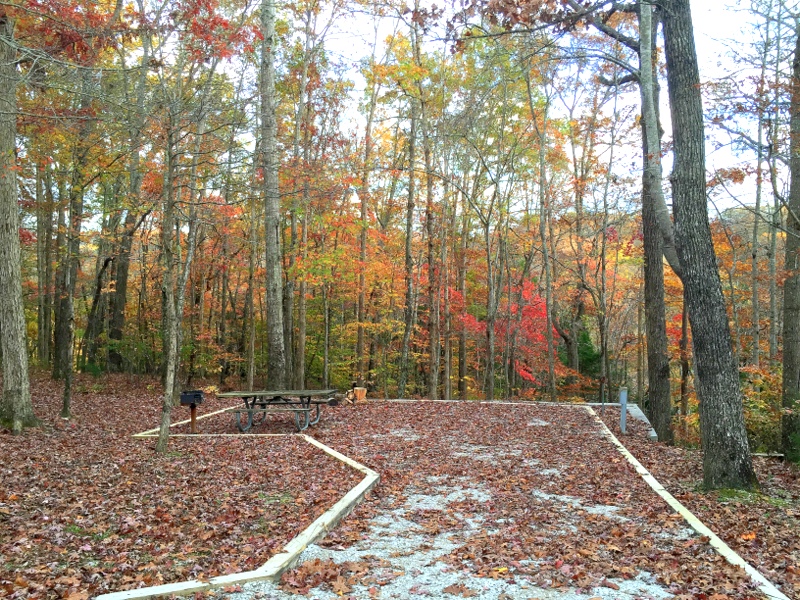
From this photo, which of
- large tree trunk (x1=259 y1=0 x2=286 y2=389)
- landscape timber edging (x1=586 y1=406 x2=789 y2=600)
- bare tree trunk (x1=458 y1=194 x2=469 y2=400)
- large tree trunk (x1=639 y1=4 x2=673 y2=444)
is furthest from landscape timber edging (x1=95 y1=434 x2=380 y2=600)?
bare tree trunk (x1=458 y1=194 x2=469 y2=400)

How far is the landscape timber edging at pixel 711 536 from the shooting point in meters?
3.58

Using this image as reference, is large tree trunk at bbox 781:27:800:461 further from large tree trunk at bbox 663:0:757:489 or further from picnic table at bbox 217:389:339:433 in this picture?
picnic table at bbox 217:389:339:433

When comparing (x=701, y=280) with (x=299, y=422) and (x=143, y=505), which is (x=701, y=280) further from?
(x=299, y=422)

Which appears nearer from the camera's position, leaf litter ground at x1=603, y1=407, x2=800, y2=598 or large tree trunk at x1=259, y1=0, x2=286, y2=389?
leaf litter ground at x1=603, y1=407, x2=800, y2=598

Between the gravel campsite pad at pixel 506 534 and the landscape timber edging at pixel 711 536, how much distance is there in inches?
2.6

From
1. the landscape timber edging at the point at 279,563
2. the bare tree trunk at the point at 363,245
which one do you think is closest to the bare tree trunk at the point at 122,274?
the bare tree trunk at the point at 363,245

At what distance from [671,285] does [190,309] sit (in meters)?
16.7

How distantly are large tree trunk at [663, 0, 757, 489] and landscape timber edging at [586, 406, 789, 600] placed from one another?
2.03 ft

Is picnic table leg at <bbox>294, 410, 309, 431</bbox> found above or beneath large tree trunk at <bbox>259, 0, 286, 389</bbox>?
beneath

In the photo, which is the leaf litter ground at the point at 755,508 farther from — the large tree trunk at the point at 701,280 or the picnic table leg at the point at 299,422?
the picnic table leg at the point at 299,422

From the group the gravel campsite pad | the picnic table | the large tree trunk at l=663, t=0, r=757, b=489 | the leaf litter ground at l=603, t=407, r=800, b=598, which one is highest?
the large tree trunk at l=663, t=0, r=757, b=489

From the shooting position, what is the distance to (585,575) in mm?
3838

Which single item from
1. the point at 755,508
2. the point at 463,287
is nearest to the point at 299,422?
the point at 755,508

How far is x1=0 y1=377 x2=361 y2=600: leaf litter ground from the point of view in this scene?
372 cm
